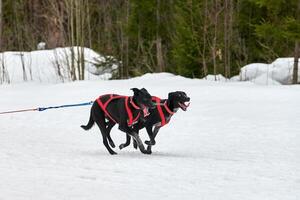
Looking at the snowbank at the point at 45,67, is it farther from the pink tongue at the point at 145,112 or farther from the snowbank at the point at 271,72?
the pink tongue at the point at 145,112

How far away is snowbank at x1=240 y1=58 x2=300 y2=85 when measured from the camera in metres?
23.5

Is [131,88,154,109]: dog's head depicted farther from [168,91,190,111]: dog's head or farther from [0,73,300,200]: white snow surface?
[0,73,300,200]: white snow surface

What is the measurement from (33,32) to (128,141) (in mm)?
36298

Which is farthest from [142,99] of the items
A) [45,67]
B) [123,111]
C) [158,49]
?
[45,67]

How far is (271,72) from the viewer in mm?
23891

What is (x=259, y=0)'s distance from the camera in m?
21.0

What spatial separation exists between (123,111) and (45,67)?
24570 millimetres

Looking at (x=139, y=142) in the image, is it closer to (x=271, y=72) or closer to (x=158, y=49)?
(x=271, y=72)

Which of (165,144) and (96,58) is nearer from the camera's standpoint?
(165,144)

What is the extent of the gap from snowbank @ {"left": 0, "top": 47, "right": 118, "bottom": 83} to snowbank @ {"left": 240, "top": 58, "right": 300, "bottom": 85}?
25.6ft

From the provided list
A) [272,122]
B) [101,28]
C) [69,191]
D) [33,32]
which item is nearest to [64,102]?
[272,122]

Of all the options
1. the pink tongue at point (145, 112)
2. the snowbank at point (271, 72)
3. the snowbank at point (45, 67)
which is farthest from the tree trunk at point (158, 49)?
the pink tongue at point (145, 112)

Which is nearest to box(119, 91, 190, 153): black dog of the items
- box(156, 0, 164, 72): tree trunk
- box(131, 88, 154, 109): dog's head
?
box(131, 88, 154, 109): dog's head

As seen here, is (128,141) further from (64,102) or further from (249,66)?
(249,66)
